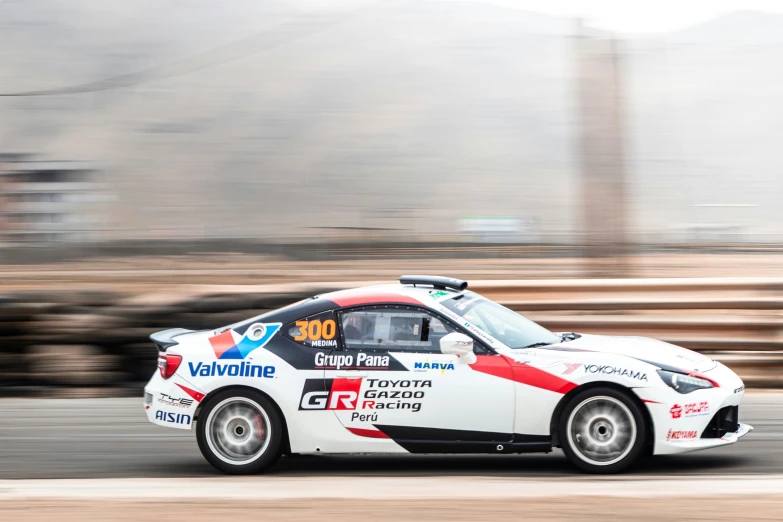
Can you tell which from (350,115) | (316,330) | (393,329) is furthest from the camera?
(350,115)

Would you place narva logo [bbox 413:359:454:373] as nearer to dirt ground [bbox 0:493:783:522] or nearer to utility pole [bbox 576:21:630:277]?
dirt ground [bbox 0:493:783:522]

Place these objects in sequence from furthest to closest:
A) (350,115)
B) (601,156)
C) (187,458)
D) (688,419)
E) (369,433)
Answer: (350,115) → (601,156) → (187,458) → (369,433) → (688,419)

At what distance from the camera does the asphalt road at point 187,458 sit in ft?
23.3

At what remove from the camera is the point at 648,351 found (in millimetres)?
7055

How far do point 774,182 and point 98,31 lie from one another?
5956 cm

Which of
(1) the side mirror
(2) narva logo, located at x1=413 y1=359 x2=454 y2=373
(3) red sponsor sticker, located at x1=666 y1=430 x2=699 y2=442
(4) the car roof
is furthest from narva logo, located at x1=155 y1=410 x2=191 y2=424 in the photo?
(3) red sponsor sticker, located at x1=666 y1=430 x2=699 y2=442

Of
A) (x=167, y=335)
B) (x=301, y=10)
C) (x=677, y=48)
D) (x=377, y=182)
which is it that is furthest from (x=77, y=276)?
(x=677, y=48)

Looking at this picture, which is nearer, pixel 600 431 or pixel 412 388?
pixel 600 431

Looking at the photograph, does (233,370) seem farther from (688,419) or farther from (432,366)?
(688,419)

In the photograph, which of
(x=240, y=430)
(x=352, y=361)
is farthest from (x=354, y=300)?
(x=240, y=430)

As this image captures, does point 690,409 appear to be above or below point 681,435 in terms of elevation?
above

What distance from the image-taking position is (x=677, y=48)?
347 feet

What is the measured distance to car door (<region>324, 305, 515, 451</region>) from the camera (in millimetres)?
6758

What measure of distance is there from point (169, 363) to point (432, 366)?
1900 millimetres
